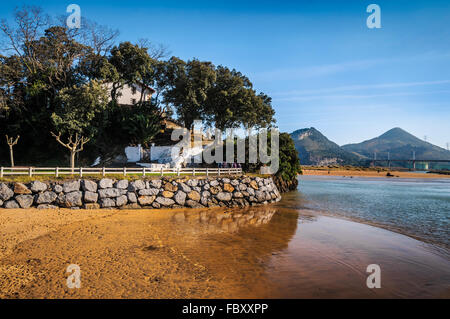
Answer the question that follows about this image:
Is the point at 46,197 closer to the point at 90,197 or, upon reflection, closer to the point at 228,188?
the point at 90,197

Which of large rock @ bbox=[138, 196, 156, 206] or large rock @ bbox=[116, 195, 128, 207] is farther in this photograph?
large rock @ bbox=[138, 196, 156, 206]

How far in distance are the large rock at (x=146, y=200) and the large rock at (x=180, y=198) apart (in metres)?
1.69

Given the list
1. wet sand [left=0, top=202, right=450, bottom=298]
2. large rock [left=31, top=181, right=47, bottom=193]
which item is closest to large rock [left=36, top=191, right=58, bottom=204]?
large rock [left=31, top=181, right=47, bottom=193]

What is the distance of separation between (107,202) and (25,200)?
4.23 m

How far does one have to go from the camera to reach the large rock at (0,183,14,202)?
12961 mm

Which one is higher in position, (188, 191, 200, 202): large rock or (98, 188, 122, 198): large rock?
(98, 188, 122, 198): large rock

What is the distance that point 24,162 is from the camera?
28.3m

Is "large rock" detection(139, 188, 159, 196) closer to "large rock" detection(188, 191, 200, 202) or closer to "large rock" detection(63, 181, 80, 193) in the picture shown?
"large rock" detection(188, 191, 200, 202)

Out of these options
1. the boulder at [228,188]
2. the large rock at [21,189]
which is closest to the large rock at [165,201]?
the boulder at [228,188]

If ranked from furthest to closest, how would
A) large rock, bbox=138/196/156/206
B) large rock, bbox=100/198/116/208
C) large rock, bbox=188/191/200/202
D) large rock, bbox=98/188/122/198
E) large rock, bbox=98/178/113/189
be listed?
large rock, bbox=188/191/200/202 < large rock, bbox=138/196/156/206 < large rock, bbox=98/178/113/189 < large rock, bbox=98/188/122/198 < large rock, bbox=100/198/116/208

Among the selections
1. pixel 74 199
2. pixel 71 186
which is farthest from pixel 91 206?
pixel 71 186

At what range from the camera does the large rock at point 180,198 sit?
55.3ft

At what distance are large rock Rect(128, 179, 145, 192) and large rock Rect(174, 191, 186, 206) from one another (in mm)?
2477
